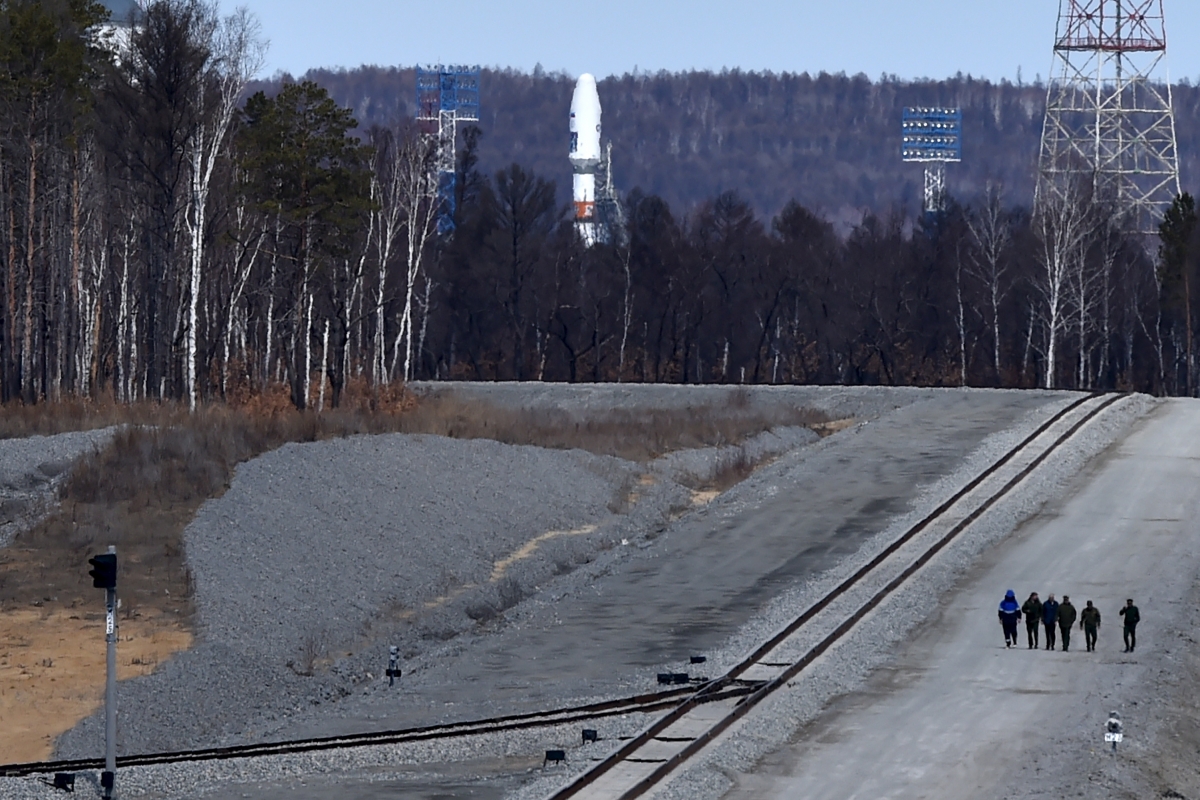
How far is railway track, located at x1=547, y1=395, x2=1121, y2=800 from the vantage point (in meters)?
17.8

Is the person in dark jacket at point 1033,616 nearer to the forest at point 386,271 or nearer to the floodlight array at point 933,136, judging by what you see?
the forest at point 386,271

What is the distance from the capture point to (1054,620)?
24859 mm

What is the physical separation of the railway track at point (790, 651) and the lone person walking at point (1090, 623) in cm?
332

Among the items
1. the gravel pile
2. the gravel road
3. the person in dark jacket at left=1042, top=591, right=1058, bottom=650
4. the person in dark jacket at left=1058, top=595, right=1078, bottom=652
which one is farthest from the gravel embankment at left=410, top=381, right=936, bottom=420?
the person in dark jacket at left=1058, top=595, right=1078, bottom=652

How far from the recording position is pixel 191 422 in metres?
42.1

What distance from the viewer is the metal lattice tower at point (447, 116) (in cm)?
10350

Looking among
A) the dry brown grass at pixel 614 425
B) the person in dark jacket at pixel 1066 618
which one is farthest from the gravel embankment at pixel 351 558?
the person in dark jacket at pixel 1066 618

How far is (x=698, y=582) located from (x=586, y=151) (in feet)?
319

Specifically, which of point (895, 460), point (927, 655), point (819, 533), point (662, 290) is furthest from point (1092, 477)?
point (662, 290)

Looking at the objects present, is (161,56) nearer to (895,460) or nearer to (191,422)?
(191,422)

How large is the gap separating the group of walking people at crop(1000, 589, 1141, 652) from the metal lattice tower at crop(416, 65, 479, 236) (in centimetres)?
7136

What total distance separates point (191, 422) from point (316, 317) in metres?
31.1

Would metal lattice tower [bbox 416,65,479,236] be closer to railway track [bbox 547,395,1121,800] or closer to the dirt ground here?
railway track [bbox 547,395,1121,800]

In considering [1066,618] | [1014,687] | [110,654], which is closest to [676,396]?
[1066,618]
